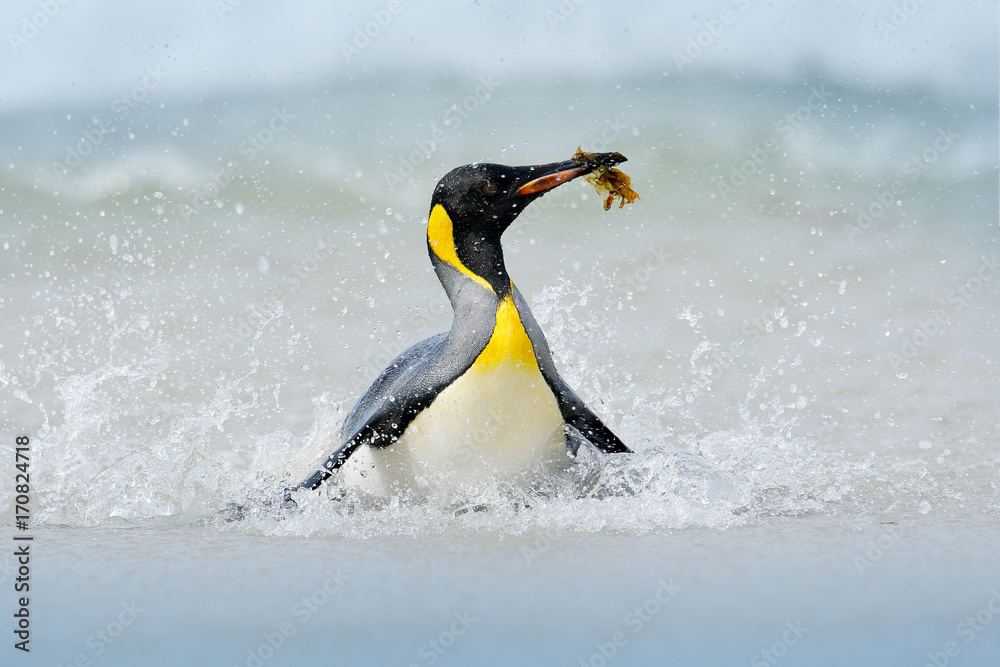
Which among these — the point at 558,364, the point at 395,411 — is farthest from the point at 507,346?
the point at 558,364

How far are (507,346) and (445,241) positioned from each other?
374mm

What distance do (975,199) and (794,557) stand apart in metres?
6.46

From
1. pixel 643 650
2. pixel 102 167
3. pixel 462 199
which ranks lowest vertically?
pixel 643 650

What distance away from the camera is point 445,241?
285cm

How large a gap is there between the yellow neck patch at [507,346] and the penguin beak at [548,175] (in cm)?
32

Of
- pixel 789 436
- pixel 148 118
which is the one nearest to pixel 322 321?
pixel 789 436

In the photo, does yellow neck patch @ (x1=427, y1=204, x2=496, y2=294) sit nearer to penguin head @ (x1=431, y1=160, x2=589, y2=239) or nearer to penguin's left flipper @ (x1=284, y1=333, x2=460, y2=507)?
penguin head @ (x1=431, y1=160, x2=589, y2=239)

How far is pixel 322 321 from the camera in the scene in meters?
5.92

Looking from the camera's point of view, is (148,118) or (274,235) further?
(148,118)

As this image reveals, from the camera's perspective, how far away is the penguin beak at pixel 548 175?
2721 mm

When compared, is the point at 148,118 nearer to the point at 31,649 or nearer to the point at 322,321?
the point at 322,321

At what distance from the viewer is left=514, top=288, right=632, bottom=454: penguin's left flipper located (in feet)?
9.31

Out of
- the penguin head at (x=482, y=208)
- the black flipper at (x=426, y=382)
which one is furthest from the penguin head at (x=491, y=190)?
the black flipper at (x=426, y=382)

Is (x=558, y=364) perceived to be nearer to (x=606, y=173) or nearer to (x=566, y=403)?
(x=566, y=403)
